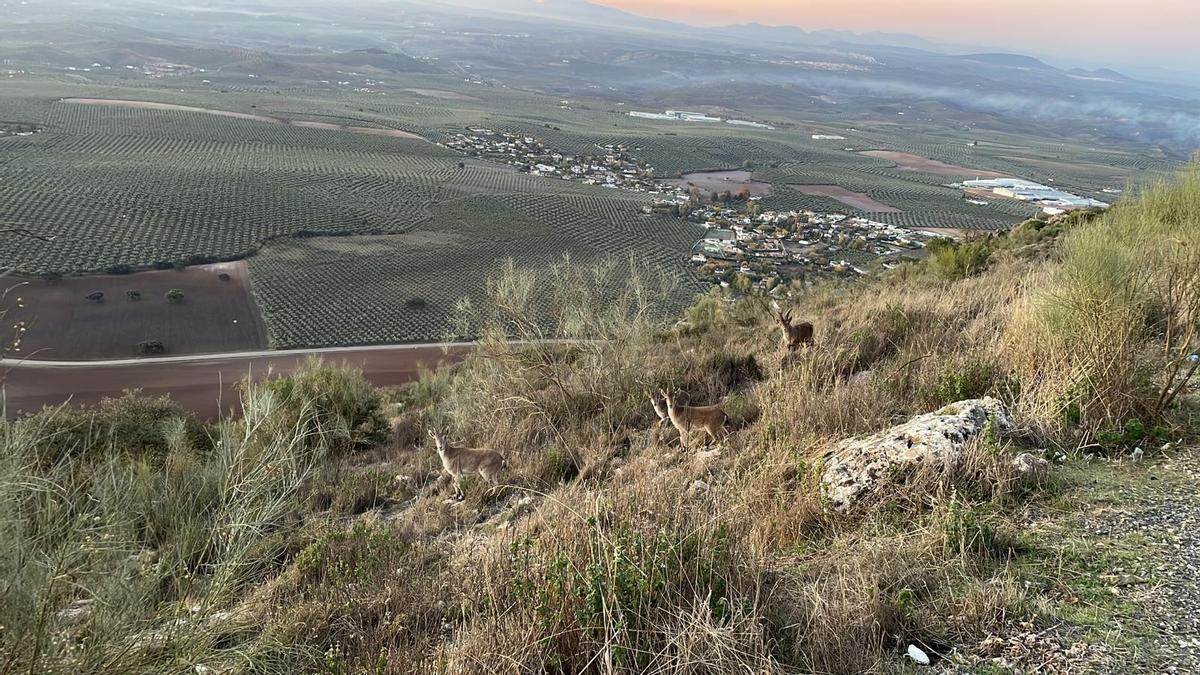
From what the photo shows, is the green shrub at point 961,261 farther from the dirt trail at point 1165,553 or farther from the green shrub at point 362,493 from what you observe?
the green shrub at point 362,493

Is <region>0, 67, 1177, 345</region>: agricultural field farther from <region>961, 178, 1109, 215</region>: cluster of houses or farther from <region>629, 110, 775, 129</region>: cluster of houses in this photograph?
<region>629, 110, 775, 129</region>: cluster of houses

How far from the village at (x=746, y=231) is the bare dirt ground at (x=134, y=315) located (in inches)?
1048

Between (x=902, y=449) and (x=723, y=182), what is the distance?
86.6 metres

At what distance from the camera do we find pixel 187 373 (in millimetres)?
27859

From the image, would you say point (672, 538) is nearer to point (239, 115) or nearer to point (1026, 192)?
point (1026, 192)

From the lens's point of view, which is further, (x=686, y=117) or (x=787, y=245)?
(x=686, y=117)

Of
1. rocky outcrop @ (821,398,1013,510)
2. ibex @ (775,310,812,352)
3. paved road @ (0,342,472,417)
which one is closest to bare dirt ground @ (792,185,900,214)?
paved road @ (0,342,472,417)

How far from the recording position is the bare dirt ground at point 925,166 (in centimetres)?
9731

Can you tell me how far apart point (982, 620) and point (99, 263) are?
49631 mm

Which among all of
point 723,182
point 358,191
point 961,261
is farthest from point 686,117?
point 961,261

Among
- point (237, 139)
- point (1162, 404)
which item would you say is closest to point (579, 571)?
point (1162, 404)

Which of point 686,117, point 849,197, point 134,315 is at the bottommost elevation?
point 134,315

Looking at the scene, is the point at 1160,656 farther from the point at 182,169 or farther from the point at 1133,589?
the point at 182,169

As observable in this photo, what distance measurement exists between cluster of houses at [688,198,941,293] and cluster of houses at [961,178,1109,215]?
2402 cm
